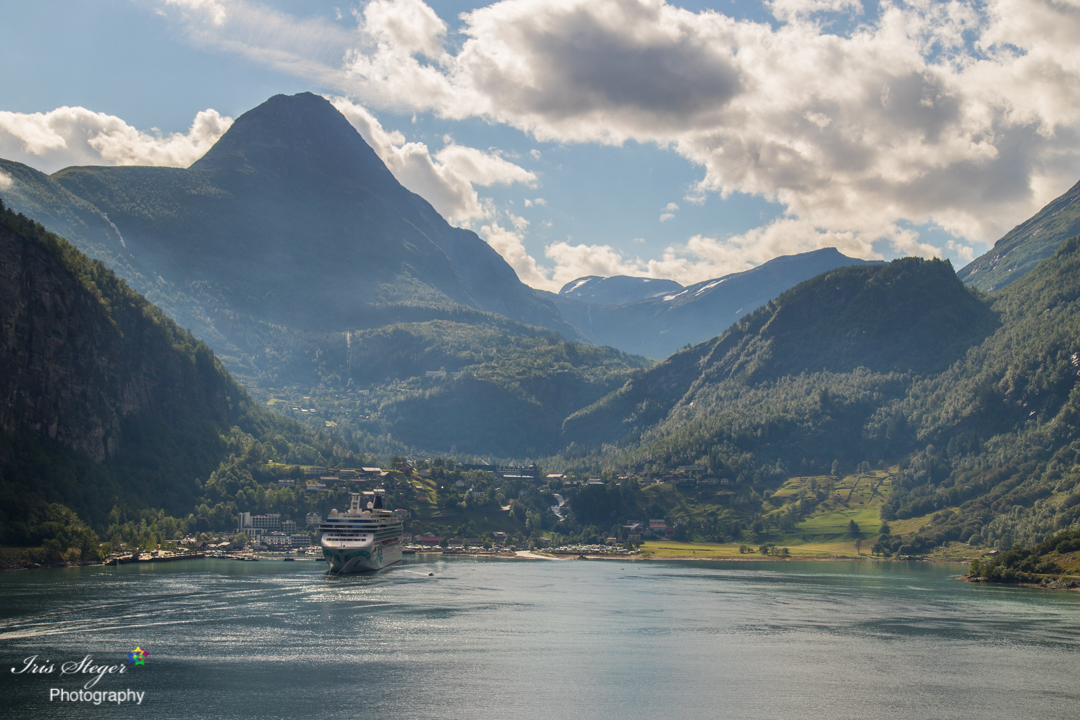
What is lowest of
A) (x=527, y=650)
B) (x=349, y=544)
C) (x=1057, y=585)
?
(x=1057, y=585)

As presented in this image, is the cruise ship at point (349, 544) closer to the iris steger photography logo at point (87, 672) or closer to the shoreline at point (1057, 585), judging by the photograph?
the iris steger photography logo at point (87, 672)

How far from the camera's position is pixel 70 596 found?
128 m

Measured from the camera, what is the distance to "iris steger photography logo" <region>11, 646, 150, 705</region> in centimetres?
7762

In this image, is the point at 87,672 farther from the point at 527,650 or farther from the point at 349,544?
the point at 349,544

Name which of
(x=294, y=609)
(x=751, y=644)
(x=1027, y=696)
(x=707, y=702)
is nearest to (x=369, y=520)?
(x=294, y=609)

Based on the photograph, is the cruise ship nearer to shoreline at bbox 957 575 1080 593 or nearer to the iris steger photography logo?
the iris steger photography logo

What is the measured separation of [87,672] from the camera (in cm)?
8494

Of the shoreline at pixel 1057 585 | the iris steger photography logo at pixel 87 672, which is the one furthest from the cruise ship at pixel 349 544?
the shoreline at pixel 1057 585

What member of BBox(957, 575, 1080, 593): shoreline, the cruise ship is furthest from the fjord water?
the cruise ship

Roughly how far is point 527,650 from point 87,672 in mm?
45961

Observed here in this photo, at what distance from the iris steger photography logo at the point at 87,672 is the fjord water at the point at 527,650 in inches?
40.3

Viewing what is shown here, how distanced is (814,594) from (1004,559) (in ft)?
181

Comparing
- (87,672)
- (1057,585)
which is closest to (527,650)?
(87,672)

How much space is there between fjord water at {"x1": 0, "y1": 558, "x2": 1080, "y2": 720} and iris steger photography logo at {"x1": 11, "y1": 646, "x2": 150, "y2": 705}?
1025 mm
